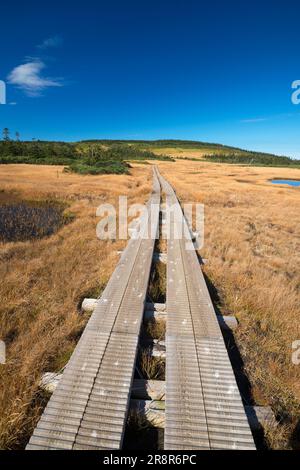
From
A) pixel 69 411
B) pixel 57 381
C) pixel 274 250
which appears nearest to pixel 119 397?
pixel 69 411

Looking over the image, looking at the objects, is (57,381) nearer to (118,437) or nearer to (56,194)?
(118,437)

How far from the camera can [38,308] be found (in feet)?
15.7

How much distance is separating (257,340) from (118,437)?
2.94 metres

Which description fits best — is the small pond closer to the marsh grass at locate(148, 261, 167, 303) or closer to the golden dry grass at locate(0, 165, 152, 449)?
the golden dry grass at locate(0, 165, 152, 449)

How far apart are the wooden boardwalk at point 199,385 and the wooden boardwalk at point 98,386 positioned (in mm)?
526

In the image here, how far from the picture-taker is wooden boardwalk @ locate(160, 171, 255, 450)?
7.82 ft

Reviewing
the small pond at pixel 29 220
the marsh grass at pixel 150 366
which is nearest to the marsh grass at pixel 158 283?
the marsh grass at pixel 150 366

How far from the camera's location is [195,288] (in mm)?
5160

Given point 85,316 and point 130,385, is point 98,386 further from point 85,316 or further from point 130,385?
point 85,316

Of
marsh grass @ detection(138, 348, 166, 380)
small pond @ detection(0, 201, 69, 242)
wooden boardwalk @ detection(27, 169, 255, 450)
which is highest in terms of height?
small pond @ detection(0, 201, 69, 242)

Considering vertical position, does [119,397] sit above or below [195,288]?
below

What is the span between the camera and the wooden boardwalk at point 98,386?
2315mm

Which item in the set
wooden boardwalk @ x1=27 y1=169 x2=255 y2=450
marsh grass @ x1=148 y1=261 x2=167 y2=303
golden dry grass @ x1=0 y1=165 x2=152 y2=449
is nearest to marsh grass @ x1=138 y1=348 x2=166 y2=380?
wooden boardwalk @ x1=27 y1=169 x2=255 y2=450
